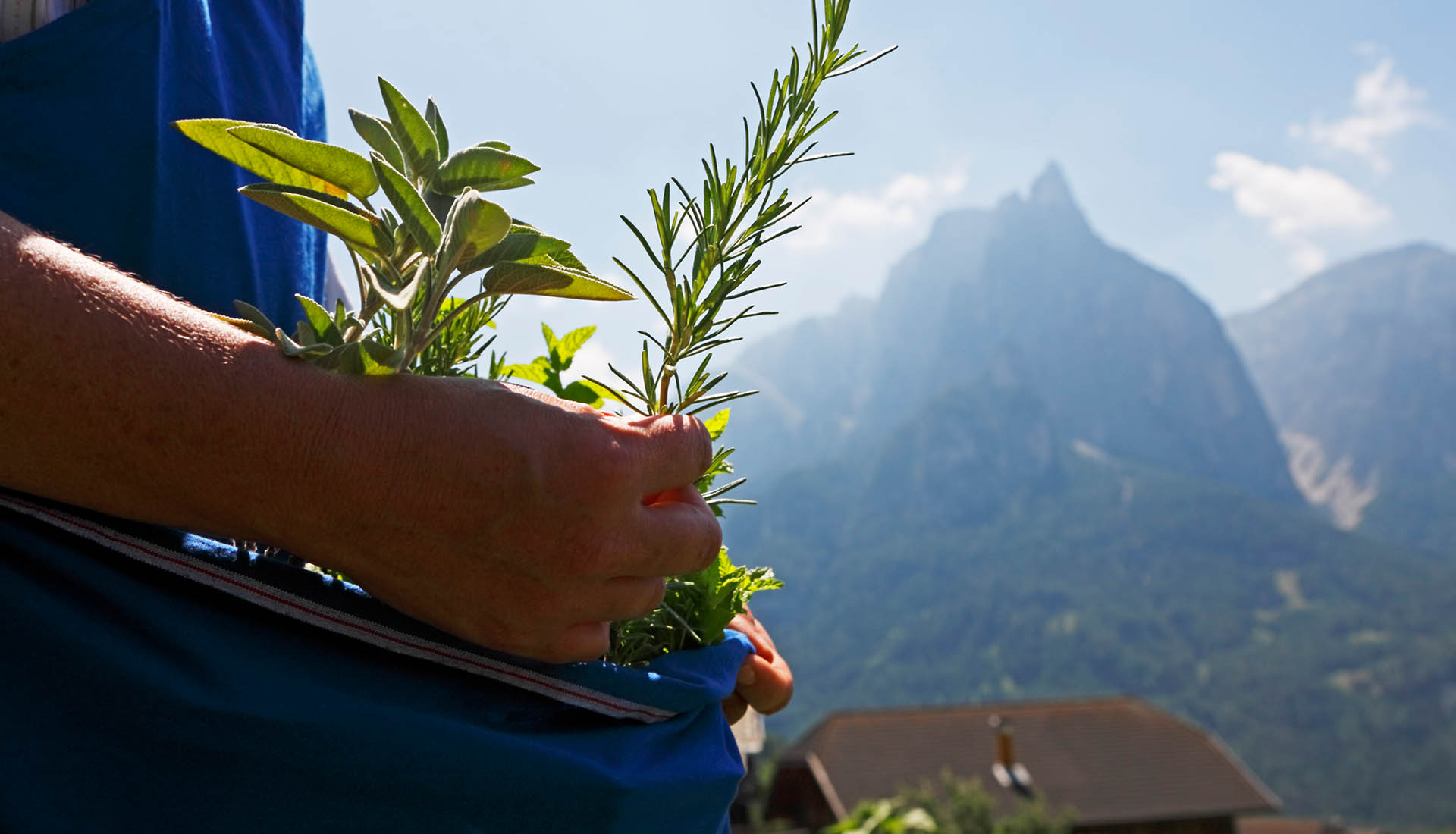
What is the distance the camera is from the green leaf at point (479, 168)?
25.3 inches

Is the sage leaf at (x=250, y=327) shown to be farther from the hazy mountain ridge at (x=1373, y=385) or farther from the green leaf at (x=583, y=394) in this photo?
the hazy mountain ridge at (x=1373, y=385)

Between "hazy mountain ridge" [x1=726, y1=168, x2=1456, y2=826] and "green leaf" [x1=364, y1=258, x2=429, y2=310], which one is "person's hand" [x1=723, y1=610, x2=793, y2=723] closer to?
"green leaf" [x1=364, y1=258, x2=429, y2=310]

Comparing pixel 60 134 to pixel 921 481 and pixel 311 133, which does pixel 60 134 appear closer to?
pixel 311 133

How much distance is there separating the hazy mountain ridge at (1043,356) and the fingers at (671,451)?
123 m

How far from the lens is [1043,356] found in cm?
13688

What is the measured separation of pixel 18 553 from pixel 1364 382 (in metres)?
176

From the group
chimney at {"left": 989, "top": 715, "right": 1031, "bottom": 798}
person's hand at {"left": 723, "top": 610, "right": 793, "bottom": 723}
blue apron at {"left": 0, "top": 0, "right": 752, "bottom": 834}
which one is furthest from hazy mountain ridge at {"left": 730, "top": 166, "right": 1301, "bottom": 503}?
blue apron at {"left": 0, "top": 0, "right": 752, "bottom": 834}

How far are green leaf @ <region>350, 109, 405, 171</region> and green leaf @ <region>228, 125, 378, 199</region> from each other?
0.03 m

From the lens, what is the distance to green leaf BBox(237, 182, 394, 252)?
22.9 inches

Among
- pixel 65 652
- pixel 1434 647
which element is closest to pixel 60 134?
pixel 65 652

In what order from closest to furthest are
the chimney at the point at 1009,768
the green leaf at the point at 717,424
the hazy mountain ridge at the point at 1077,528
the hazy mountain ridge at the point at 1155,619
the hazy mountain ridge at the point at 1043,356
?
1. the green leaf at the point at 717,424
2. the chimney at the point at 1009,768
3. the hazy mountain ridge at the point at 1155,619
4. the hazy mountain ridge at the point at 1077,528
5. the hazy mountain ridge at the point at 1043,356

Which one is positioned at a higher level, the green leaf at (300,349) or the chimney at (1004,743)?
the green leaf at (300,349)

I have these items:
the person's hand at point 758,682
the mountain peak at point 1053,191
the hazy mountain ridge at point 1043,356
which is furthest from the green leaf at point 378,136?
the mountain peak at point 1053,191

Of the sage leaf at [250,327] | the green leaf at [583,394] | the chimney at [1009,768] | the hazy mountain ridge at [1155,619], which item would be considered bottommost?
the hazy mountain ridge at [1155,619]
